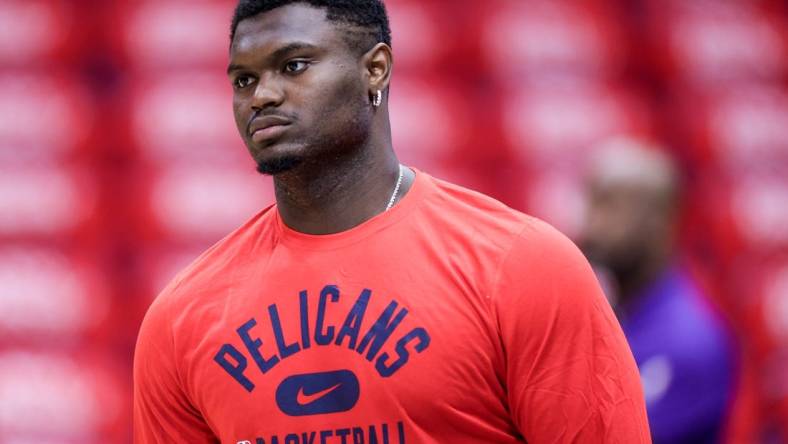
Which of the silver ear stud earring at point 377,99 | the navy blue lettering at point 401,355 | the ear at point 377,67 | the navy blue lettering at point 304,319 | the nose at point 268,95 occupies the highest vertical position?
the ear at point 377,67

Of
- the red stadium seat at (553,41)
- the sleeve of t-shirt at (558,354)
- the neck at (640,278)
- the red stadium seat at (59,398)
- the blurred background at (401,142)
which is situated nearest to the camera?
the sleeve of t-shirt at (558,354)

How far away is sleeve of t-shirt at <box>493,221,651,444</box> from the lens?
1.99 meters

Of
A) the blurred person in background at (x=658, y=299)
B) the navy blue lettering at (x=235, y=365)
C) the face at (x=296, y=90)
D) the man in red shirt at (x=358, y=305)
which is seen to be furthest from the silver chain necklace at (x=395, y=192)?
the blurred person in background at (x=658, y=299)

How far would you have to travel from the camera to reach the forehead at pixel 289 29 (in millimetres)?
2074

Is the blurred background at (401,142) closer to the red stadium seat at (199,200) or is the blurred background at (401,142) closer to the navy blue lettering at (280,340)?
the red stadium seat at (199,200)

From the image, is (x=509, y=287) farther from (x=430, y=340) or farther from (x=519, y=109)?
(x=519, y=109)

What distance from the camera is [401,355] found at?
79.0 inches

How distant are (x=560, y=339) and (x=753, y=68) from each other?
180 inches

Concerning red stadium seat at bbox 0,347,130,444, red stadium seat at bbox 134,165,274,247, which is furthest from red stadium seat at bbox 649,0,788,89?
red stadium seat at bbox 0,347,130,444

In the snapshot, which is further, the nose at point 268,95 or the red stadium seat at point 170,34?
the red stadium seat at point 170,34

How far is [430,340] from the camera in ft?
6.59

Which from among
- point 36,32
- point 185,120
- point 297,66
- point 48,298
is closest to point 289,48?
point 297,66

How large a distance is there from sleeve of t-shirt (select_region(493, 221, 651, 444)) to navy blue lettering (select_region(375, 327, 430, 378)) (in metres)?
0.11

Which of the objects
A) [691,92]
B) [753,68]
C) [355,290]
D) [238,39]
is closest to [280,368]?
[355,290]
